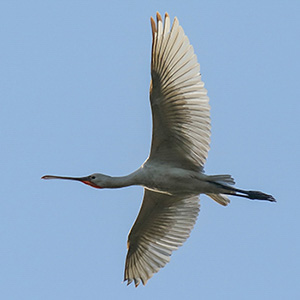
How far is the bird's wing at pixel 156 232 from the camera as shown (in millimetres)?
15180

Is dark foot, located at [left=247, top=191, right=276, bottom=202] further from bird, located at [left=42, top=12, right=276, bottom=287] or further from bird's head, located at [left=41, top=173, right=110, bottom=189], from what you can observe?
bird's head, located at [left=41, top=173, right=110, bottom=189]

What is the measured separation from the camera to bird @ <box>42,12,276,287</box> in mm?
13133

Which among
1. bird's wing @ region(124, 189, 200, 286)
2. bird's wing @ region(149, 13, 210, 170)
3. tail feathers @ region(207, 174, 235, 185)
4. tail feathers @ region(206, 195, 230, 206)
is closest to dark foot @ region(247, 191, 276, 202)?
tail feathers @ region(206, 195, 230, 206)

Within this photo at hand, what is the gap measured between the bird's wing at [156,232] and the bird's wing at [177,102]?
1297mm

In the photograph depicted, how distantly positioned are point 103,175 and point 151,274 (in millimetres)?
2124

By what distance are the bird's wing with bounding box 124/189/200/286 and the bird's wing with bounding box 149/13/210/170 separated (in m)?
1.30

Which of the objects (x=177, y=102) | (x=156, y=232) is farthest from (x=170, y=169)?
(x=156, y=232)

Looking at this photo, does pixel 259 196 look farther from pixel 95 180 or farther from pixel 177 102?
pixel 95 180

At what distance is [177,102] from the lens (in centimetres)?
1350

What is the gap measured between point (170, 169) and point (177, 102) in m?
1.20

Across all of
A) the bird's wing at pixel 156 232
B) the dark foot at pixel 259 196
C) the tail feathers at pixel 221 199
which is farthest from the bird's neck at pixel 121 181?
the dark foot at pixel 259 196

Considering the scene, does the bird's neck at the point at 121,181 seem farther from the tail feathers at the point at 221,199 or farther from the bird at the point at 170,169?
the tail feathers at the point at 221,199

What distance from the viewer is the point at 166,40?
12.9 meters

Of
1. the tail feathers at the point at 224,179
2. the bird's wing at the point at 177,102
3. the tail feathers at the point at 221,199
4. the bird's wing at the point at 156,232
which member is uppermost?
the bird's wing at the point at 177,102
